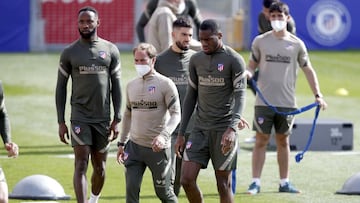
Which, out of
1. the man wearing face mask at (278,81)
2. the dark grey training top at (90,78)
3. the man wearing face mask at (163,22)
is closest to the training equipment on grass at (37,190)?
the dark grey training top at (90,78)

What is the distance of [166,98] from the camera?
12.1 metres

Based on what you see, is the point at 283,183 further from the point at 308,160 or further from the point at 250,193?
the point at 308,160

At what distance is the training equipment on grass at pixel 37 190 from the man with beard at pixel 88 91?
1.15 meters

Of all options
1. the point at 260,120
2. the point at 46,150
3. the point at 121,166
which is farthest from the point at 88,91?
the point at 46,150

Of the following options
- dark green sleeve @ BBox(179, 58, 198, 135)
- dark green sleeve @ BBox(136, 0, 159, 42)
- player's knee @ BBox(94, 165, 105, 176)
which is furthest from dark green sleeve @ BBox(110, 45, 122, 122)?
dark green sleeve @ BBox(136, 0, 159, 42)

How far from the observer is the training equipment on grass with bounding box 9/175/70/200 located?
46.2 ft

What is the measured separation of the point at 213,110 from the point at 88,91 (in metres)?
1.66

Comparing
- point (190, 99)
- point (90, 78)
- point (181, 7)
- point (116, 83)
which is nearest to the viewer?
point (190, 99)

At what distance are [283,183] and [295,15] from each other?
22.9 metres

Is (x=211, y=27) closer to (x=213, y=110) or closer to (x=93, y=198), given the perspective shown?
(x=213, y=110)

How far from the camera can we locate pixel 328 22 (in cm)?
3741

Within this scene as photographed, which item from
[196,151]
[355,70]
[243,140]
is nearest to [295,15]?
[355,70]

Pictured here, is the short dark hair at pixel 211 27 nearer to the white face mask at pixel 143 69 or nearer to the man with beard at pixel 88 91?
the white face mask at pixel 143 69

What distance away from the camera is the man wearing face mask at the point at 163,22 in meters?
16.3
